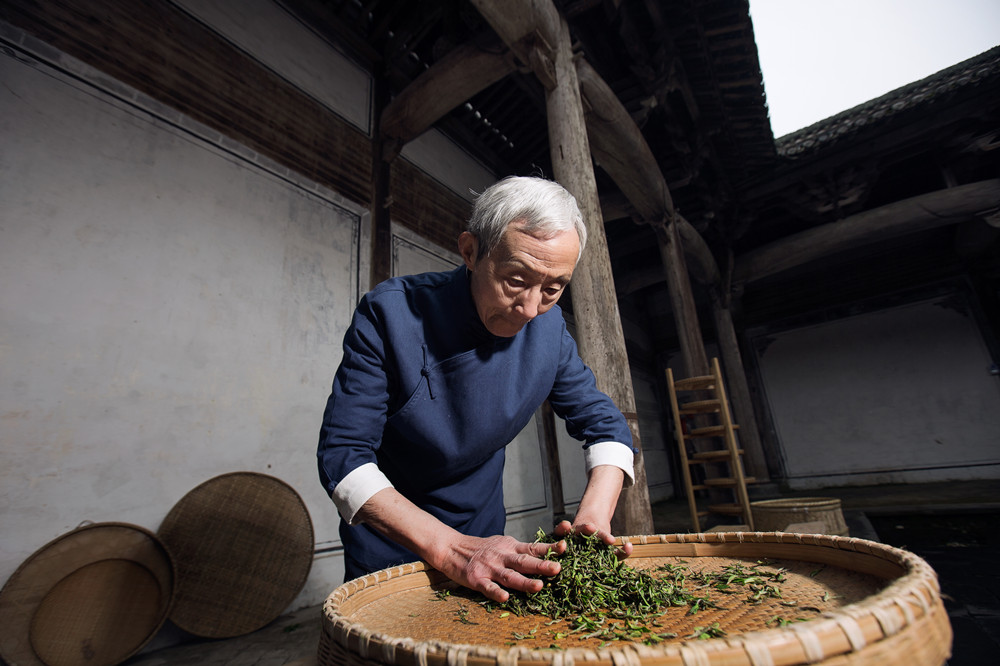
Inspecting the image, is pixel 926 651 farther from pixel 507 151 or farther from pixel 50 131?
pixel 507 151

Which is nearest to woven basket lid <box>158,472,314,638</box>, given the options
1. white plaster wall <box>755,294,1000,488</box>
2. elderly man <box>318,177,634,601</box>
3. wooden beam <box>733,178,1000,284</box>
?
elderly man <box>318,177,634,601</box>

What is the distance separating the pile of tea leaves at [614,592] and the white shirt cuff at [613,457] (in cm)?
33

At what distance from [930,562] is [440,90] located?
6.27 m

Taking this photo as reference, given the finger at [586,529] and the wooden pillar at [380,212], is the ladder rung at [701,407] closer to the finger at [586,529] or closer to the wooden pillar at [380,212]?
the wooden pillar at [380,212]

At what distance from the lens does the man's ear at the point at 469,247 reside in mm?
1339

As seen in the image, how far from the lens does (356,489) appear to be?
3.33 ft

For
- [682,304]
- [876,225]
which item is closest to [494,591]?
[682,304]

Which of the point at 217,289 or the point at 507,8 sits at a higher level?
the point at 507,8

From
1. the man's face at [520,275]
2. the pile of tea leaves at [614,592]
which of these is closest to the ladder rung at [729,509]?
the pile of tea leaves at [614,592]

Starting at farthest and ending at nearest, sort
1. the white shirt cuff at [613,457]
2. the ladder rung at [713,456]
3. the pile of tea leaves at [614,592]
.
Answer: the ladder rung at [713,456], the white shirt cuff at [613,457], the pile of tea leaves at [614,592]

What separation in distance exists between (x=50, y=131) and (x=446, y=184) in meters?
3.49

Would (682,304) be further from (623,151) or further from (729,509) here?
(729,509)

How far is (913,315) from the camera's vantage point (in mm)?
8750

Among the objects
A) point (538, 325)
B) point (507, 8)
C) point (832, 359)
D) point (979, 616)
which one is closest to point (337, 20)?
point (507, 8)
